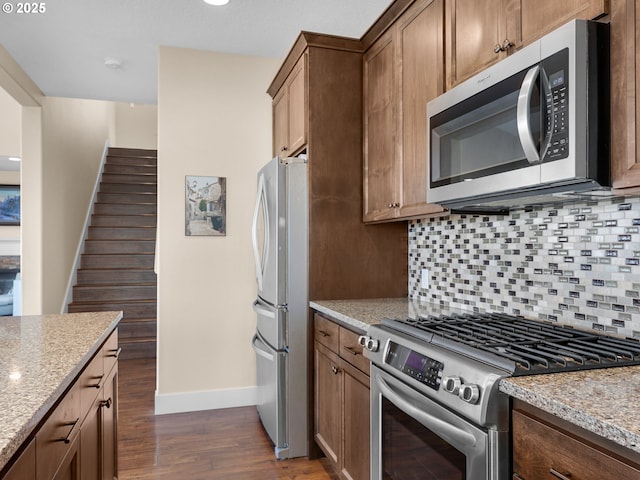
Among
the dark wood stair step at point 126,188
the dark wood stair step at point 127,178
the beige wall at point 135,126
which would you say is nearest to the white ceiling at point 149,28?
the dark wood stair step at point 126,188

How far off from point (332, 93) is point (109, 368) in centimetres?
190

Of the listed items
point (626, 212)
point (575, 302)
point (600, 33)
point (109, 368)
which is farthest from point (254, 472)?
point (600, 33)

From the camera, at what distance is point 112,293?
563cm

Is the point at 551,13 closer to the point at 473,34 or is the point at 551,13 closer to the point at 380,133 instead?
the point at 473,34

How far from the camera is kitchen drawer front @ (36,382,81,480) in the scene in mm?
1100

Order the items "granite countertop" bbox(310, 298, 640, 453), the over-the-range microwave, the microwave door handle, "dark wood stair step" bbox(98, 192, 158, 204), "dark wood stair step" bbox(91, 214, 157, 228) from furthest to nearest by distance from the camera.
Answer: "dark wood stair step" bbox(98, 192, 158, 204), "dark wood stair step" bbox(91, 214, 157, 228), the microwave door handle, the over-the-range microwave, "granite countertop" bbox(310, 298, 640, 453)

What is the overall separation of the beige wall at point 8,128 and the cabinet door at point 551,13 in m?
6.10

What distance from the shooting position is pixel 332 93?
113 inches

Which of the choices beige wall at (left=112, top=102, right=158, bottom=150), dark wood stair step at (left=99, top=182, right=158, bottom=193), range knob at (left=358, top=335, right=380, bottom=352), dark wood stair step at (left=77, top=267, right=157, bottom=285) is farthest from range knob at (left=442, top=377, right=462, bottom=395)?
beige wall at (left=112, top=102, right=158, bottom=150)

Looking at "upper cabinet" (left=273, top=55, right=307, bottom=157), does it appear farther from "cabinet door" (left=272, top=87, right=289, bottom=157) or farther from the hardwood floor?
the hardwood floor

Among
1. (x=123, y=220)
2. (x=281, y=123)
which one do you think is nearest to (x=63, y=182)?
(x=123, y=220)

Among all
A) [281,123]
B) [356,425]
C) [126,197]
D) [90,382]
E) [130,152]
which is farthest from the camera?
[130,152]

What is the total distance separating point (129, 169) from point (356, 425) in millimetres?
6362

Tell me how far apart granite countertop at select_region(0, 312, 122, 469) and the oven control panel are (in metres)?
1.00
